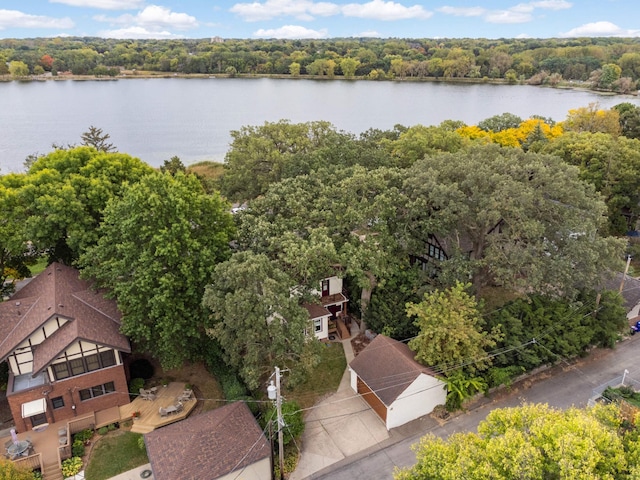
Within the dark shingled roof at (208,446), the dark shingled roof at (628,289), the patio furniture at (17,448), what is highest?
the dark shingled roof at (628,289)

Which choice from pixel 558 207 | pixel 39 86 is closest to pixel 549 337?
pixel 558 207

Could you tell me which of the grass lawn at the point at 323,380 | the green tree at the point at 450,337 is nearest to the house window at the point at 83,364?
the grass lawn at the point at 323,380

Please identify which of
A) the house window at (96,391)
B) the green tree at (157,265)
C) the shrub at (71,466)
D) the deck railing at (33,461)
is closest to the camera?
the deck railing at (33,461)

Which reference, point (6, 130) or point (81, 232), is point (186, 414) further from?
point (6, 130)

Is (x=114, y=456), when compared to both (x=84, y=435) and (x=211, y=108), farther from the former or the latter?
(x=211, y=108)

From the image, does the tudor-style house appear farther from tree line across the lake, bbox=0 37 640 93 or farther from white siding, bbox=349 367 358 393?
tree line across the lake, bbox=0 37 640 93

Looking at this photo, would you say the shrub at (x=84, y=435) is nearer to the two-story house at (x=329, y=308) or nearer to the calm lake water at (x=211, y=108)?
the two-story house at (x=329, y=308)
